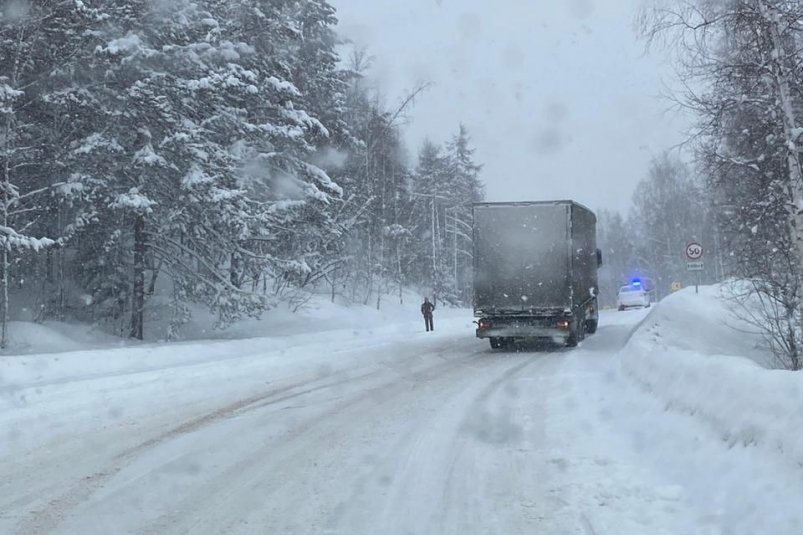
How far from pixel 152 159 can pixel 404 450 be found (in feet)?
41.0

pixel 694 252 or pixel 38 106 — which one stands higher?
pixel 38 106

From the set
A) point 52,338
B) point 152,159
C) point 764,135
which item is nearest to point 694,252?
point 764,135

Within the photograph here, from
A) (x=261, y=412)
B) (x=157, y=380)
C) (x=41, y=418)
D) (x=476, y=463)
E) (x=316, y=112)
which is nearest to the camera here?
(x=476, y=463)

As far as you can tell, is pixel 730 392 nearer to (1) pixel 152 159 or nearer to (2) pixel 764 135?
(2) pixel 764 135

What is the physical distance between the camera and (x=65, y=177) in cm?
1875

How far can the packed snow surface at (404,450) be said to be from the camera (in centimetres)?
484

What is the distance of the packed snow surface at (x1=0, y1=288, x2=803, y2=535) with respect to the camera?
484 cm

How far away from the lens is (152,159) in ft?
56.0

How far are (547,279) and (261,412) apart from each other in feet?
34.3

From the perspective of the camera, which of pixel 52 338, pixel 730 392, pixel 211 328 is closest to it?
pixel 730 392

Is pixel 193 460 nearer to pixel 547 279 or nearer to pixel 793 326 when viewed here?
pixel 793 326

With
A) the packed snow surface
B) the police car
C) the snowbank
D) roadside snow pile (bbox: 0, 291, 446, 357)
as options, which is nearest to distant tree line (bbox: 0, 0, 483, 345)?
roadside snow pile (bbox: 0, 291, 446, 357)

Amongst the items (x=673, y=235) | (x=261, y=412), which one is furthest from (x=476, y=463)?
(x=673, y=235)

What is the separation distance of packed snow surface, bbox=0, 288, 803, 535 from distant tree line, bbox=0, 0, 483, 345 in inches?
245
